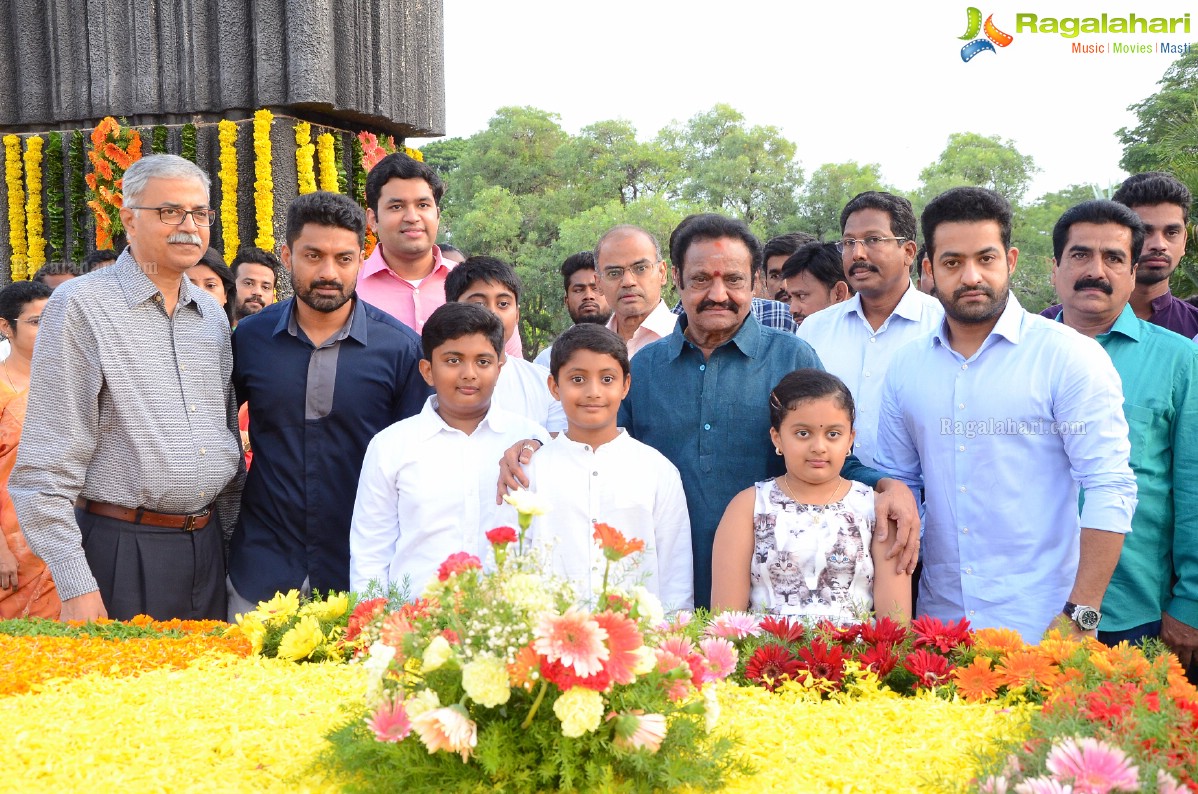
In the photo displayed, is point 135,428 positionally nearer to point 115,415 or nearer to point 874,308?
point 115,415

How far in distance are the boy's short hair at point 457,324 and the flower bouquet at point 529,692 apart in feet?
6.13

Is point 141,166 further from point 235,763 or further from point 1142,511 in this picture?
point 1142,511

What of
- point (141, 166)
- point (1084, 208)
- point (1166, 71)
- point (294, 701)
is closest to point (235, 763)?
point (294, 701)

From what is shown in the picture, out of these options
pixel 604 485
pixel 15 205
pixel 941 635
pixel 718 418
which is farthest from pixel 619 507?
pixel 15 205

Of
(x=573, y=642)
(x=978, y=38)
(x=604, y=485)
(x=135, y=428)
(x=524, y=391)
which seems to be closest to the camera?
(x=573, y=642)

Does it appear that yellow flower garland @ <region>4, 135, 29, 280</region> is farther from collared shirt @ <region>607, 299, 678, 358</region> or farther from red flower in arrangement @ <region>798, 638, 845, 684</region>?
red flower in arrangement @ <region>798, 638, 845, 684</region>

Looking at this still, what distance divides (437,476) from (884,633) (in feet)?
5.61

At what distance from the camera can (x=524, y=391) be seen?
4.61m

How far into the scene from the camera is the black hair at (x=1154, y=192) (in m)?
4.91

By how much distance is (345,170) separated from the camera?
8.24m

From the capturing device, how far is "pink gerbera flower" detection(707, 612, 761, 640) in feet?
9.65

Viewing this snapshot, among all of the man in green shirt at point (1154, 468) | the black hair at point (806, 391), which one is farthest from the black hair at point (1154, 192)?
the black hair at point (806, 391)

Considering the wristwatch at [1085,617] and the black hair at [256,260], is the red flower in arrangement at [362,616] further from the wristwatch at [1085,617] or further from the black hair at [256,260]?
the black hair at [256,260]

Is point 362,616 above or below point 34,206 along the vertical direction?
below
